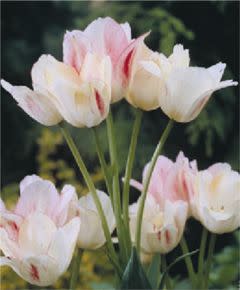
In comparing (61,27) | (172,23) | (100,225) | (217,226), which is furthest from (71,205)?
(61,27)

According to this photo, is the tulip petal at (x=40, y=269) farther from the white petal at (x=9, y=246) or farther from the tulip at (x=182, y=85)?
the tulip at (x=182, y=85)

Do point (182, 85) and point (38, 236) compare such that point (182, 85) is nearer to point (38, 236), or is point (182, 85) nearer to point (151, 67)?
point (151, 67)

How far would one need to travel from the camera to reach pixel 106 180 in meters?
0.77

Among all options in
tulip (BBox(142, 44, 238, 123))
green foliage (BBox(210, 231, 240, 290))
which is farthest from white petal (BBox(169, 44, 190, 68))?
green foliage (BBox(210, 231, 240, 290))

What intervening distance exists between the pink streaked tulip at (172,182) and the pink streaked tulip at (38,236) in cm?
11

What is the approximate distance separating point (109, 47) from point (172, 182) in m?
0.16

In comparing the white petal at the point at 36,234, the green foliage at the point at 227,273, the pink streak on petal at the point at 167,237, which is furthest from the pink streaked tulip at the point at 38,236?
the green foliage at the point at 227,273

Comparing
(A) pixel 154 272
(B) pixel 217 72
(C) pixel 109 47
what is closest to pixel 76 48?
(C) pixel 109 47

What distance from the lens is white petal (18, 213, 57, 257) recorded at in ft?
2.42

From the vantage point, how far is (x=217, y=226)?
809 mm

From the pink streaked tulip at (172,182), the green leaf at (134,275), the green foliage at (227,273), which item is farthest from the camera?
the green foliage at (227,273)

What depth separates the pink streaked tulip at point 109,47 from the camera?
2.46 ft

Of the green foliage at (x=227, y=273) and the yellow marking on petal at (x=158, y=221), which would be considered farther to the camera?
the green foliage at (x=227, y=273)

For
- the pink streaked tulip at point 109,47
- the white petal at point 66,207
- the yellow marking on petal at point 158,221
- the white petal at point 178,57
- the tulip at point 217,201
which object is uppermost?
the pink streaked tulip at point 109,47
